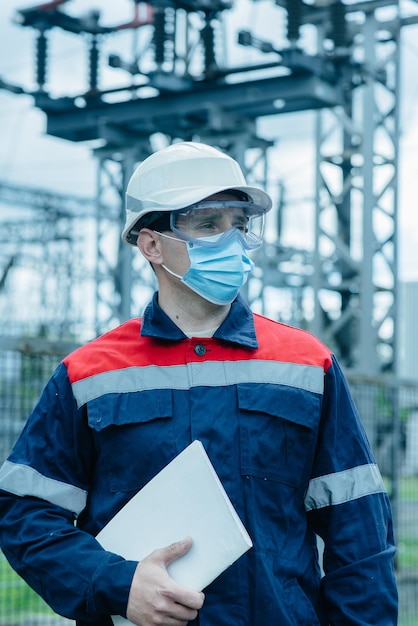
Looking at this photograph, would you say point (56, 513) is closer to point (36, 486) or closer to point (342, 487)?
point (36, 486)

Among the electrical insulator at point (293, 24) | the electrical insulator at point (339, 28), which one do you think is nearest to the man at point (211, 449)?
the electrical insulator at point (293, 24)

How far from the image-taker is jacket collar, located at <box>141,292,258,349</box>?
3.09 meters

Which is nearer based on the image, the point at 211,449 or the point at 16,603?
the point at 211,449

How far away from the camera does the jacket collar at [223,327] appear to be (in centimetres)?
309

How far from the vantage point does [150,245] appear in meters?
3.29

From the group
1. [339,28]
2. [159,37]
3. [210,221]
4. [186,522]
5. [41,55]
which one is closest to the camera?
[186,522]

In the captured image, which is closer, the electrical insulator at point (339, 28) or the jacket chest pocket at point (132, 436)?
the jacket chest pocket at point (132, 436)

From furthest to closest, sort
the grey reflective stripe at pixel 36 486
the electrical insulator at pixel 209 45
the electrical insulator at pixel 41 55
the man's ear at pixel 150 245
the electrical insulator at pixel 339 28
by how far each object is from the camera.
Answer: the electrical insulator at pixel 41 55 < the electrical insulator at pixel 209 45 < the electrical insulator at pixel 339 28 < the man's ear at pixel 150 245 < the grey reflective stripe at pixel 36 486

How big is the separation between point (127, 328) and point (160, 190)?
0.39 metres

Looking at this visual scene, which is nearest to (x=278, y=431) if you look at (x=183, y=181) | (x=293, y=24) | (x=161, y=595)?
(x=161, y=595)

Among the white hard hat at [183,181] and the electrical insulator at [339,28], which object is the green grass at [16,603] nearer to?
A: the white hard hat at [183,181]

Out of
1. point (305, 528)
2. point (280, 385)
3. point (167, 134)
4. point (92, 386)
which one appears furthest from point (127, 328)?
point (167, 134)

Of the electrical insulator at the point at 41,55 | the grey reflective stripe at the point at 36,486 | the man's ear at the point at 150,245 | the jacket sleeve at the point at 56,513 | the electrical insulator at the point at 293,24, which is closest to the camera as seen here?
the jacket sleeve at the point at 56,513

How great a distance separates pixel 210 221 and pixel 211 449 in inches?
25.8
